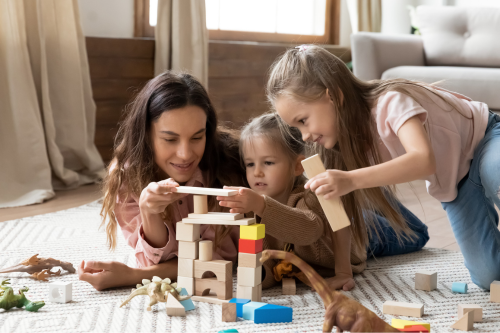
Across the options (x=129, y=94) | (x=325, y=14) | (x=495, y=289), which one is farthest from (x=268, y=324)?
(x=325, y=14)

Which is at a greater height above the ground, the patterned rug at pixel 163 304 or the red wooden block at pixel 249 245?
the red wooden block at pixel 249 245

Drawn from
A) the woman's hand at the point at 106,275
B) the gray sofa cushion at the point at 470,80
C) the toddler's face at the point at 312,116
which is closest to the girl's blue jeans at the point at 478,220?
the toddler's face at the point at 312,116

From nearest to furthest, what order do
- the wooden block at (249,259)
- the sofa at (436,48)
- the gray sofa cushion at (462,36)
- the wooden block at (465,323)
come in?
the wooden block at (465,323) < the wooden block at (249,259) < the sofa at (436,48) < the gray sofa cushion at (462,36)

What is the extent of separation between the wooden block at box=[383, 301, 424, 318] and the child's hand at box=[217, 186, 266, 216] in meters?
0.31

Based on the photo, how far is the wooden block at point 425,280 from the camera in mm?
1170

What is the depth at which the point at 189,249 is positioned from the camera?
108cm

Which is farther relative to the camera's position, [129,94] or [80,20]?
[129,94]

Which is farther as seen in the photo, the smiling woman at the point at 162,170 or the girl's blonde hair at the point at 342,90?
the smiling woman at the point at 162,170

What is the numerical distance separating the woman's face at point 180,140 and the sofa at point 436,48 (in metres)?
1.64

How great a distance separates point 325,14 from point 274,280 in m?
2.94

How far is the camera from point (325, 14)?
149 inches

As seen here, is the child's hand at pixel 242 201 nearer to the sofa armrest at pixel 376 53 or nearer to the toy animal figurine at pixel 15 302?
the toy animal figurine at pixel 15 302

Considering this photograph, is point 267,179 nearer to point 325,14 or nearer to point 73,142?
point 73,142

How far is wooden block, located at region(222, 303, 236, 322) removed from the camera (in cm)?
97
